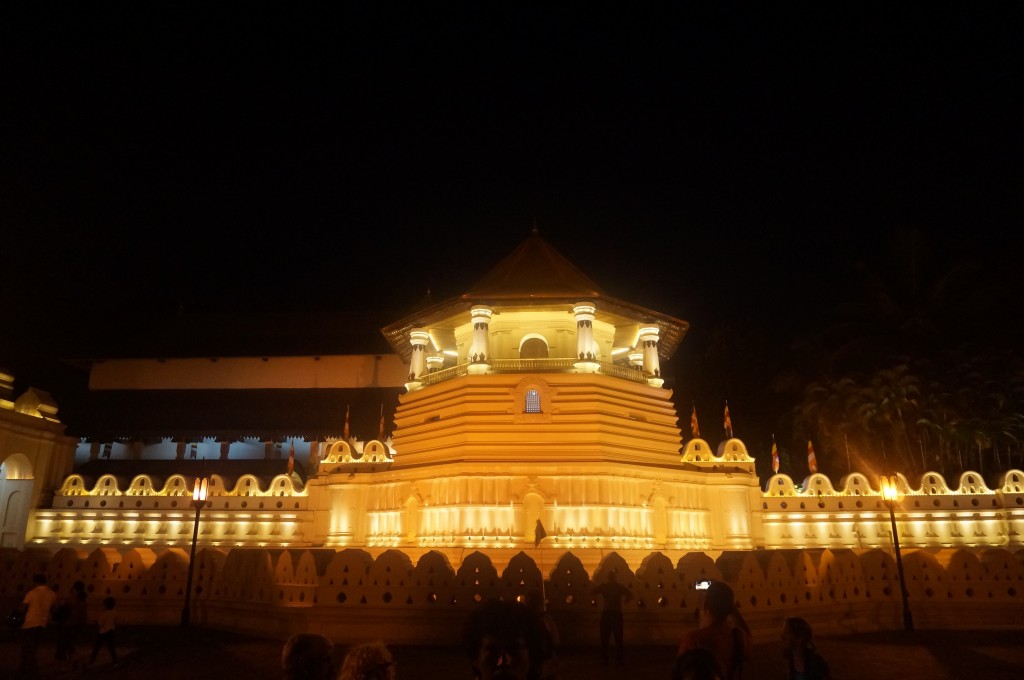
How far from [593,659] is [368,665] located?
9.00m

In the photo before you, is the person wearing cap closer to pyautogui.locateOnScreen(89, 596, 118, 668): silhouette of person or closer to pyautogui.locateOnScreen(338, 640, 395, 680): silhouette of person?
pyautogui.locateOnScreen(338, 640, 395, 680): silhouette of person

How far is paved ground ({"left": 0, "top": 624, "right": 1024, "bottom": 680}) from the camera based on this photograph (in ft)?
34.8

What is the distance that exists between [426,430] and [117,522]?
12.1 metres

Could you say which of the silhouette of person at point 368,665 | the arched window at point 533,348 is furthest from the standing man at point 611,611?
the arched window at point 533,348

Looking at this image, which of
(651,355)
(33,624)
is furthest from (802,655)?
(651,355)

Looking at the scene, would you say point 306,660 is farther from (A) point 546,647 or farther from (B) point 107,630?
(B) point 107,630

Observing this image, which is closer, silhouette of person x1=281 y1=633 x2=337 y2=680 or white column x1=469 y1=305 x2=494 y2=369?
silhouette of person x1=281 y1=633 x2=337 y2=680

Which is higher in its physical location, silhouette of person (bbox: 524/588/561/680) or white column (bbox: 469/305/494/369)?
white column (bbox: 469/305/494/369)

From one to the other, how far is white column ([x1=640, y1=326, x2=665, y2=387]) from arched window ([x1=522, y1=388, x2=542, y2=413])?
4414 millimetres

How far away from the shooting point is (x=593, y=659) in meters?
11.6

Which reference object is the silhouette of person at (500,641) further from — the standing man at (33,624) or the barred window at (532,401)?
the barred window at (532,401)

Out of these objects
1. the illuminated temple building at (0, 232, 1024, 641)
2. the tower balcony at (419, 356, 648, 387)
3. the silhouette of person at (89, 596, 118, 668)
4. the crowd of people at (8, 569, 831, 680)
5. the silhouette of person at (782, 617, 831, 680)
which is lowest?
the silhouette of person at (89, 596, 118, 668)

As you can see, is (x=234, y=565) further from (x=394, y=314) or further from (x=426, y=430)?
(x=394, y=314)

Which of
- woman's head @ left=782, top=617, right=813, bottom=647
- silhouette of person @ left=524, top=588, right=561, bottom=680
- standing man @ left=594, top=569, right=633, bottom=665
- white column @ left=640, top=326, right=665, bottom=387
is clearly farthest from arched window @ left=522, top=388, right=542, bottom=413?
woman's head @ left=782, top=617, right=813, bottom=647
